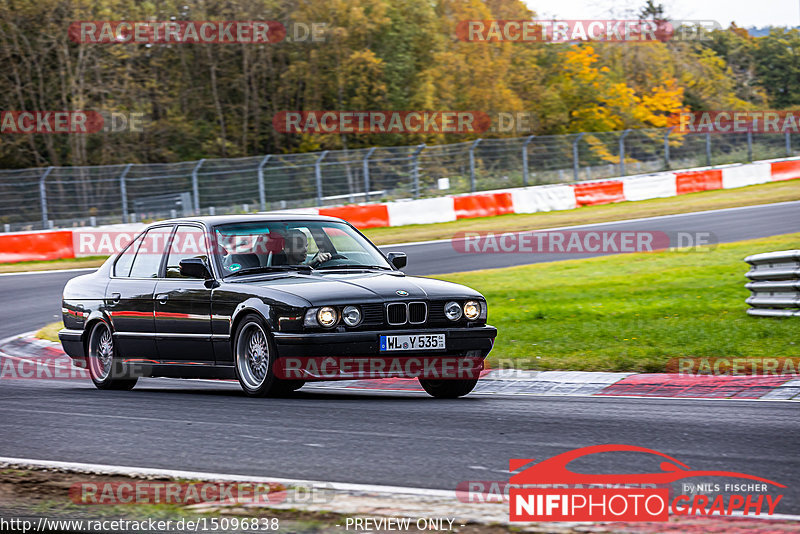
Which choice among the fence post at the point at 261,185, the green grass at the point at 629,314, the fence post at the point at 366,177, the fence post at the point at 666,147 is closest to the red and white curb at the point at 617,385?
the green grass at the point at 629,314

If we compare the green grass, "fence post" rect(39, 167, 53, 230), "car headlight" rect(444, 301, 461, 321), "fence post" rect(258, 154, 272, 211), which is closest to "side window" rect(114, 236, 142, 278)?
"car headlight" rect(444, 301, 461, 321)

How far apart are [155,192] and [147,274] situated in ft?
65.1

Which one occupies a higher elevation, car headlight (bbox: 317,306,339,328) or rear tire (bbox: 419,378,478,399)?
car headlight (bbox: 317,306,339,328)

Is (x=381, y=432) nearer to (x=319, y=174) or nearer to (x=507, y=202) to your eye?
(x=319, y=174)

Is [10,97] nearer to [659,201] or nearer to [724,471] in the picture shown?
[659,201]

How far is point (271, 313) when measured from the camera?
25.3 ft

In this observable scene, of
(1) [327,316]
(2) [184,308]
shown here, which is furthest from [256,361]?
(2) [184,308]

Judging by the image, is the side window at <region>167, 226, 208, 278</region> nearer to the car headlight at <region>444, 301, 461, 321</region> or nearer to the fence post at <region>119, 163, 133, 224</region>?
the car headlight at <region>444, 301, 461, 321</region>

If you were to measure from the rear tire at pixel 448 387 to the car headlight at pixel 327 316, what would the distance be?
1196 mm

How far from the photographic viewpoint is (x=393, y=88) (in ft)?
149

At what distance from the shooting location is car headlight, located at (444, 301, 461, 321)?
7.95 meters

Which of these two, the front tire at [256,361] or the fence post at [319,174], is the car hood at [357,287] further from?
the fence post at [319,174]

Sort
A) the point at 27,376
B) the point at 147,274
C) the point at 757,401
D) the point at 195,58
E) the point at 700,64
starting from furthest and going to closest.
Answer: the point at 700,64, the point at 195,58, the point at 27,376, the point at 147,274, the point at 757,401

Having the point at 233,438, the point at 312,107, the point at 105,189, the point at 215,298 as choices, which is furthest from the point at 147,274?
the point at 312,107
